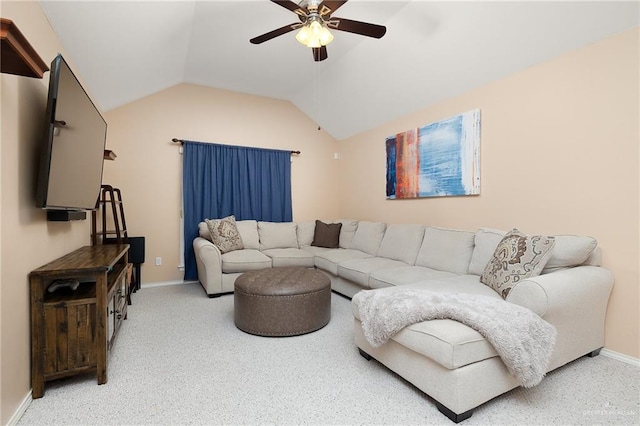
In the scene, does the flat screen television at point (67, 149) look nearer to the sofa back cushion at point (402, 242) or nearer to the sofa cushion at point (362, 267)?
the sofa cushion at point (362, 267)

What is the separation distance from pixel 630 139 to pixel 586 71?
609 millimetres

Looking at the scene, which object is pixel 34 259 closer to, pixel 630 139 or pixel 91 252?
pixel 91 252

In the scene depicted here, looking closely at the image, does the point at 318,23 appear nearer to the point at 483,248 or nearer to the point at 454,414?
the point at 483,248

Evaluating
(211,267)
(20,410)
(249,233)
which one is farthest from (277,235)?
(20,410)

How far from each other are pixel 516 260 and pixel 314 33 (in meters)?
2.13

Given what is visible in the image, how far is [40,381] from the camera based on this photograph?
1.71 meters

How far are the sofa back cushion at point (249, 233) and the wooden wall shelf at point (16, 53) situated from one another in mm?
3193

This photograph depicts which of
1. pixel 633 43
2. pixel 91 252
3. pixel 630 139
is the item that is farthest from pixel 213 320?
pixel 633 43

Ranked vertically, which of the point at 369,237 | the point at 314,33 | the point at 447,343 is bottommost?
the point at 447,343

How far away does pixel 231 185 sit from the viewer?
465 centimetres

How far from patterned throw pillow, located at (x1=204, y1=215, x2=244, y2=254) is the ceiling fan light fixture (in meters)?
2.55

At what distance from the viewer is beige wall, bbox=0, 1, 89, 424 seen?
4.78 ft

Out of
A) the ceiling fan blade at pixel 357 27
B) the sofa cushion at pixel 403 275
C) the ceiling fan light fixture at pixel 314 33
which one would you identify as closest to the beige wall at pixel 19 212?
the ceiling fan light fixture at pixel 314 33

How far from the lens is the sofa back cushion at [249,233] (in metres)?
4.39
